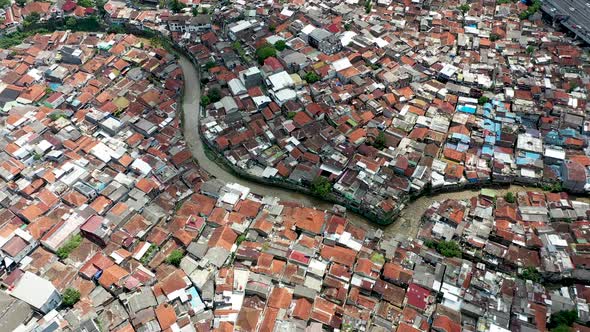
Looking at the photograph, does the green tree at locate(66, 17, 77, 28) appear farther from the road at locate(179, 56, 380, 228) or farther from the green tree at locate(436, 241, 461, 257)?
the green tree at locate(436, 241, 461, 257)

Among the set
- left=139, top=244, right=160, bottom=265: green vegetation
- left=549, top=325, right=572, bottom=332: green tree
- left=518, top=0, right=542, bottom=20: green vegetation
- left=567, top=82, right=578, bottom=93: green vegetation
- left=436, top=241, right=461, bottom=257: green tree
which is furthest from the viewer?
left=518, top=0, right=542, bottom=20: green vegetation

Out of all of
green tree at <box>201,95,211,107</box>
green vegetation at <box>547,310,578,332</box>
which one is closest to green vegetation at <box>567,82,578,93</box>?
green vegetation at <box>547,310,578,332</box>

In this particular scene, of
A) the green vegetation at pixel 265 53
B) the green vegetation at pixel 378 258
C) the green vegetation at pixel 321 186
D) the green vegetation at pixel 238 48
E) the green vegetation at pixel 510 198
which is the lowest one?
the green vegetation at pixel 510 198

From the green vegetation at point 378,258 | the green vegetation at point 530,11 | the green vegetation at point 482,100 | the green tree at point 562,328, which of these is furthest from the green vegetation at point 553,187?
the green vegetation at point 530,11

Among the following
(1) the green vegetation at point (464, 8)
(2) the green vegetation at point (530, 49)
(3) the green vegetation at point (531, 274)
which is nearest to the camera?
(3) the green vegetation at point (531, 274)

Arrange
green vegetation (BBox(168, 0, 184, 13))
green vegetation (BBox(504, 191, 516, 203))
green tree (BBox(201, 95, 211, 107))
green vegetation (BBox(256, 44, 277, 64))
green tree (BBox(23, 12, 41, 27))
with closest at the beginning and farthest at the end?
green vegetation (BBox(504, 191, 516, 203))
green tree (BBox(201, 95, 211, 107))
green vegetation (BBox(256, 44, 277, 64))
green tree (BBox(23, 12, 41, 27))
green vegetation (BBox(168, 0, 184, 13))

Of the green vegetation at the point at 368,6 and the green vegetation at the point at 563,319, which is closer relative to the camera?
the green vegetation at the point at 563,319

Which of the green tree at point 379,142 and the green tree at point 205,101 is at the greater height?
the green tree at point 205,101

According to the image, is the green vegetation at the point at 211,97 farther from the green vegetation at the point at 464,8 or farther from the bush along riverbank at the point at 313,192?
the green vegetation at the point at 464,8
